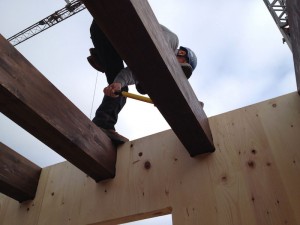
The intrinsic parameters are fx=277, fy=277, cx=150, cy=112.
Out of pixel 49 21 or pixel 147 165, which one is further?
pixel 49 21

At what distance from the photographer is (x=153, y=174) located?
5.63 ft

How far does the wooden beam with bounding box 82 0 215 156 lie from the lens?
905 mm

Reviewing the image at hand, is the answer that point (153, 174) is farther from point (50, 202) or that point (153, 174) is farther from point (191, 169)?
point (50, 202)

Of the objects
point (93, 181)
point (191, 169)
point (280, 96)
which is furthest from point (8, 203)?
point (280, 96)

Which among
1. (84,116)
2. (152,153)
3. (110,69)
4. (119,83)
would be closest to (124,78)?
(119,83)

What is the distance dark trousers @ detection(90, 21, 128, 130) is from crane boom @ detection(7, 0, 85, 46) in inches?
587

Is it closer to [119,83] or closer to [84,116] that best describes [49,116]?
[84,116]

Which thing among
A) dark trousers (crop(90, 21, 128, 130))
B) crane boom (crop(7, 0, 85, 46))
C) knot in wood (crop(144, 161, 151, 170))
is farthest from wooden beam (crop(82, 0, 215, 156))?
crane boom (crop(7, 0, 85, 46))

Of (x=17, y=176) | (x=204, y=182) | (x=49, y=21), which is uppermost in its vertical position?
(x=49, y=21)

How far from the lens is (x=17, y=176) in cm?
195

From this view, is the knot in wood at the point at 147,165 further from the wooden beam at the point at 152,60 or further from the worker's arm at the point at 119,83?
the worker's arm at the point at 119,83

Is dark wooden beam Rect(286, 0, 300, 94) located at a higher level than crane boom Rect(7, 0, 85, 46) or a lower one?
lower

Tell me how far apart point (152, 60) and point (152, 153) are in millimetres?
872

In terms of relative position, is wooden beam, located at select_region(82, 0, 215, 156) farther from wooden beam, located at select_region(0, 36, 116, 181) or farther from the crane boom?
the crane boom
